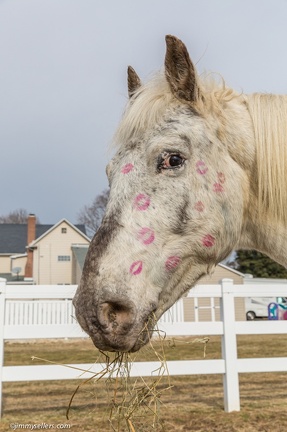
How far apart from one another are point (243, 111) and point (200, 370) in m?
4.00

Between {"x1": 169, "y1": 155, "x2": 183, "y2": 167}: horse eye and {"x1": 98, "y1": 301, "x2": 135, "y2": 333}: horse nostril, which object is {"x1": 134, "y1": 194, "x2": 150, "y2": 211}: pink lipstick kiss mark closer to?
{"x1": 169, "y1": 155, "x2": 183, "y2": 167}: horse eye

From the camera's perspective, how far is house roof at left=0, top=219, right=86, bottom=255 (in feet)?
145

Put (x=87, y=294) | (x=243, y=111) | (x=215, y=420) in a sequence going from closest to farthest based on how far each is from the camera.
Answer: (x=87, y=294) → (x=243, y=111) → (x=215, y=420)

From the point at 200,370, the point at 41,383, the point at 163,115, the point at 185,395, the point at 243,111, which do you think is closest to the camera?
the point at 163,115

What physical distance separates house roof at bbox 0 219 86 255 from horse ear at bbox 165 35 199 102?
1633 inches

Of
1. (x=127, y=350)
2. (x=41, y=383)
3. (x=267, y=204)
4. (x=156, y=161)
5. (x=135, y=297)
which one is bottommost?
(x=41, y=383)

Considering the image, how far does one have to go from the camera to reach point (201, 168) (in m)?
2.26

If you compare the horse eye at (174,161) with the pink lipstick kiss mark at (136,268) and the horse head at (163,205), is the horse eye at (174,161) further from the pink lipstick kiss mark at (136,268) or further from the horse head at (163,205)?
the pink lipstick kiss mark at (136,268)

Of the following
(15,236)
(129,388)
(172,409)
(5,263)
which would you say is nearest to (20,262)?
(5,263)

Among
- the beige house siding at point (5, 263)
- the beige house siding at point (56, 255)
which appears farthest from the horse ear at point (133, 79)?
the beige house siding at point (5, 263)

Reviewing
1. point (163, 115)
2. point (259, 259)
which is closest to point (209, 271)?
point (163, 115)

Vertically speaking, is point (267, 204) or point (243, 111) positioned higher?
point (243, 111)

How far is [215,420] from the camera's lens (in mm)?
5141

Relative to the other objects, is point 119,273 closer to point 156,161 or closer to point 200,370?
point 156,161
